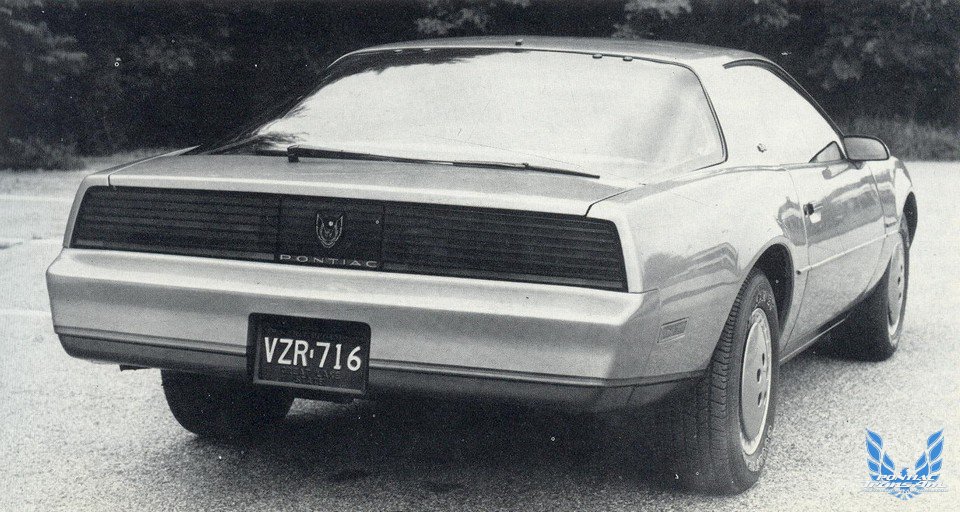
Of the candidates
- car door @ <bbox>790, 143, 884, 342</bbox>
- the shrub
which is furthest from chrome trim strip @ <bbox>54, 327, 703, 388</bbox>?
the shrub

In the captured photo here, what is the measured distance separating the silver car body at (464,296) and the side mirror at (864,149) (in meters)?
1.35

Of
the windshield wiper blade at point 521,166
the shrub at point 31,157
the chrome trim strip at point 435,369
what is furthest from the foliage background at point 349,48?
the windshield wiper blade at point 521,166

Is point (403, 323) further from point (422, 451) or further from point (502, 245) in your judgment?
point (422, 451)

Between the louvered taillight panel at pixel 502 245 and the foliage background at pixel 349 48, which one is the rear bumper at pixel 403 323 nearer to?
the louvered taillight panel at pixel 502 245

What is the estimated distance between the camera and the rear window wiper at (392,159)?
11.7ft

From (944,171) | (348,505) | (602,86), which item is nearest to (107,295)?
(348,505)

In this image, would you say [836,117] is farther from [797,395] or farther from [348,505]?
[348,505]

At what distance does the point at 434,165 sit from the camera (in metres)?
3.64

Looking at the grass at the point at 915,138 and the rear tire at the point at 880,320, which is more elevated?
the rear tire at the point at 880,320

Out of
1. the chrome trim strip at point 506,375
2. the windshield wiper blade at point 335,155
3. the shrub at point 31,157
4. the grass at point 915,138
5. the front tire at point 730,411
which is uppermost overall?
the windshield wiper blade at point 335,155

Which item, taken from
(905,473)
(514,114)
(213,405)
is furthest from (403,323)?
(905,473)

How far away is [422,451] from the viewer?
14.0ft

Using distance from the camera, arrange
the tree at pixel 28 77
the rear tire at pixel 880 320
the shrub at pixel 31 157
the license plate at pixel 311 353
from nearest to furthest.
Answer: the license plate at pixel 311 353 → the rear tire at pixel 880 320 → the shrub at pixel 31 157 → the tree at pixel 28 77

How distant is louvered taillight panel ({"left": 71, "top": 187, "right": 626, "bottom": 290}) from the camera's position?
321 centimetres
